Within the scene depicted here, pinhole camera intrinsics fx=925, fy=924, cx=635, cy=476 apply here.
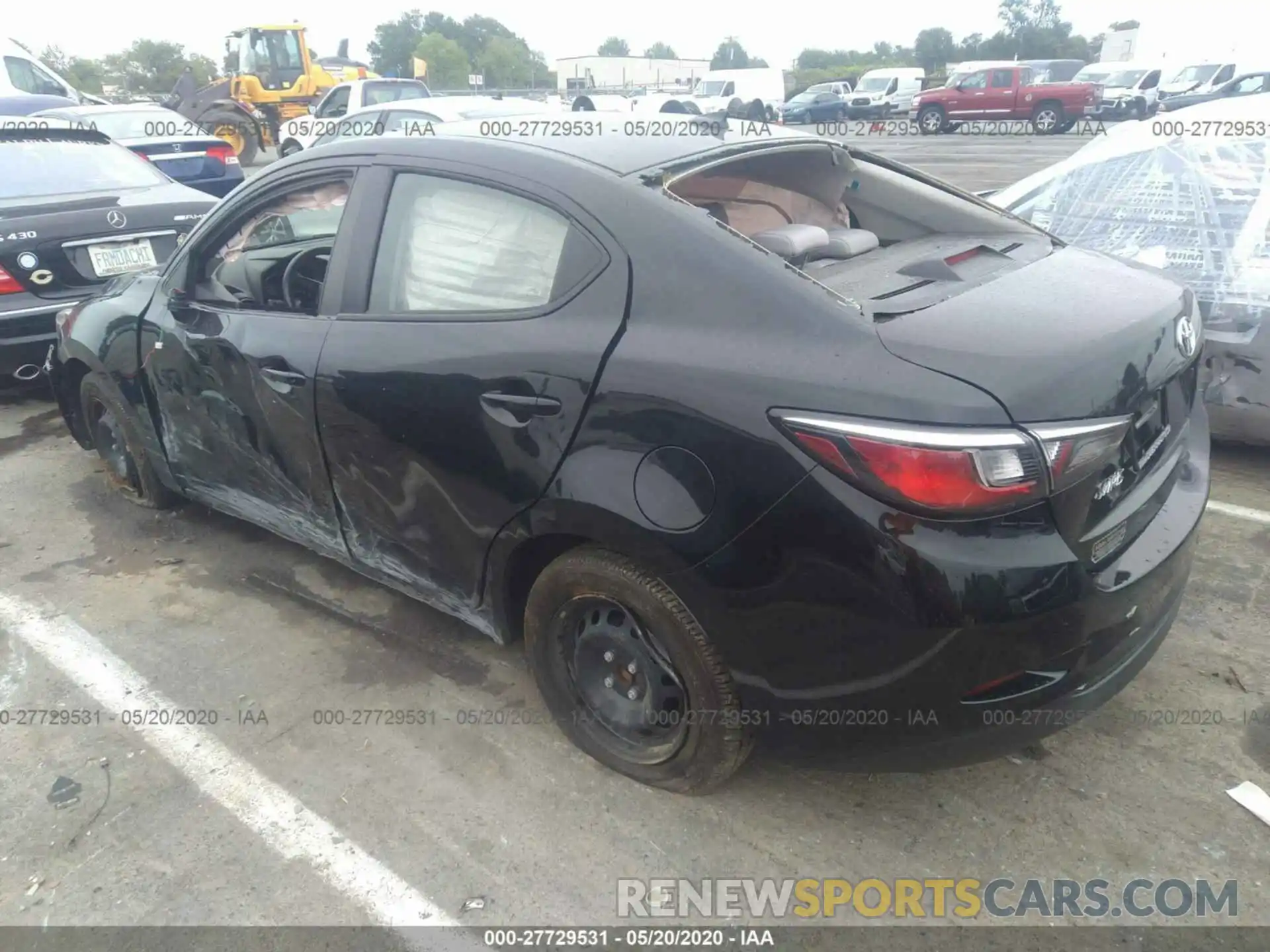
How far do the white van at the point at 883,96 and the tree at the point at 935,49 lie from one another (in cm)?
3526

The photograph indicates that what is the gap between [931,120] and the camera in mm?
27828

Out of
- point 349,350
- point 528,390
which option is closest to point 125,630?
point 349,350

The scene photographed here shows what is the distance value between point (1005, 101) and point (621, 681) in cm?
2889

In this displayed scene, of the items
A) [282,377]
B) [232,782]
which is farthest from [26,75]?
[232,782]

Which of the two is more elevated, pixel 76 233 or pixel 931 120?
pixel 76 233

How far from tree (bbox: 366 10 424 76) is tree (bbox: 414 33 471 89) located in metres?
4.83

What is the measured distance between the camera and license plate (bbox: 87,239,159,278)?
17.9 ft

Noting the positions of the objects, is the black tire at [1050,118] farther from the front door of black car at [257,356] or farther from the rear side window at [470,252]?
the rear side window at [470,252]

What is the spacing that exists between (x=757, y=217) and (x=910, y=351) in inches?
53.6

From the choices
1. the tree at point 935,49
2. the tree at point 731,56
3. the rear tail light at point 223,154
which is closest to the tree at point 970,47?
the tree at point 935,49

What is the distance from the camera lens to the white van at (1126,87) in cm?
2653

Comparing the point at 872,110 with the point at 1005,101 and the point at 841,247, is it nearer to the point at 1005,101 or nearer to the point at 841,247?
→ the point at 1005,101

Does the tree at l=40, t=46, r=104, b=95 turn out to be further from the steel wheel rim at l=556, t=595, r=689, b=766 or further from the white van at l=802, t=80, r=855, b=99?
the steel wheel rim at l=556, t=595, r=689, b=766

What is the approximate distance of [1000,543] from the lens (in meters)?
1.86
